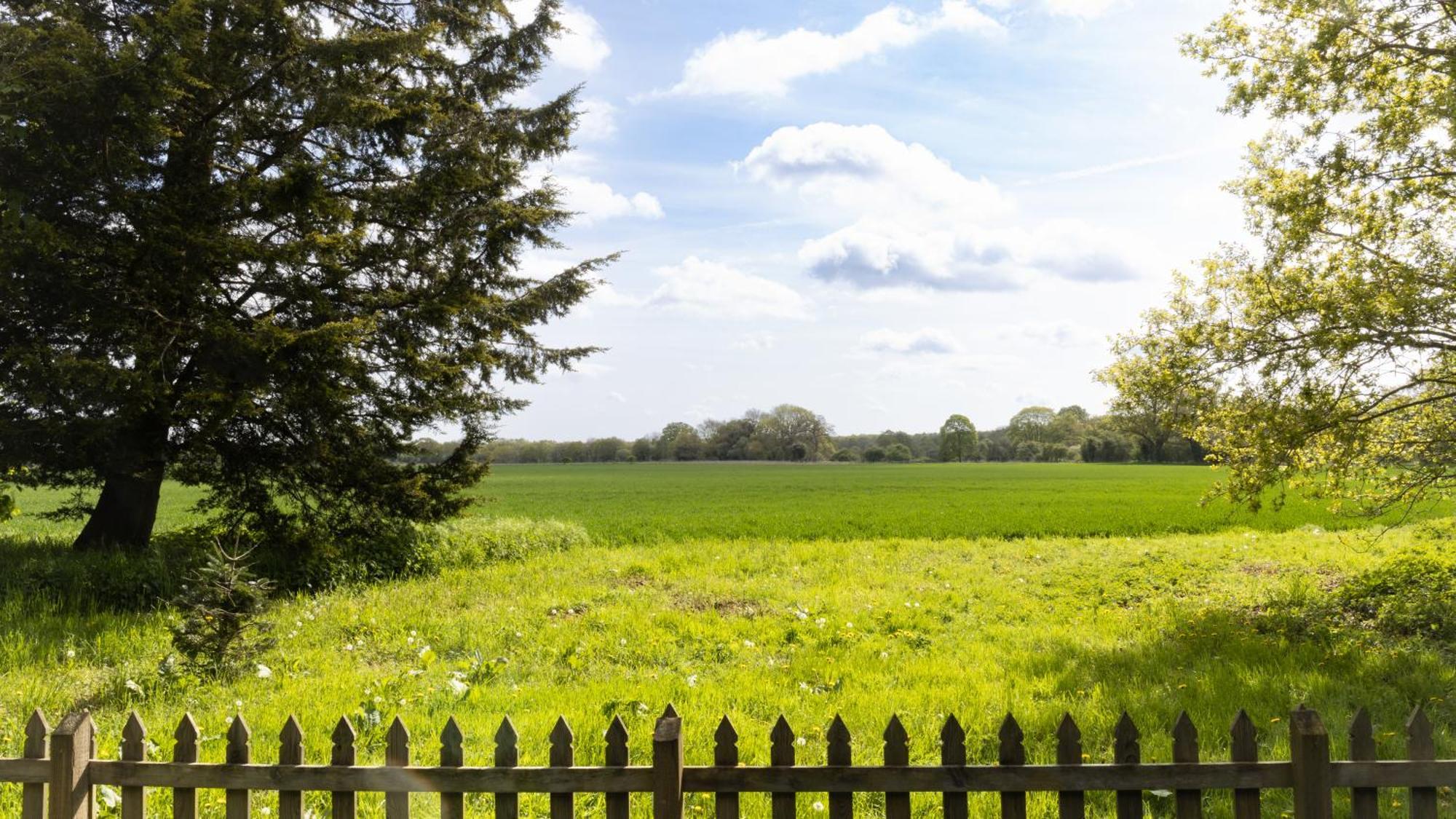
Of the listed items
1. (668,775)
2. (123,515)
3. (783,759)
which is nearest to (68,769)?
(668,775)

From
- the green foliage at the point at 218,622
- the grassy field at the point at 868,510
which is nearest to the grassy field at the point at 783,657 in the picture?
the green foliage at the point at 218,622

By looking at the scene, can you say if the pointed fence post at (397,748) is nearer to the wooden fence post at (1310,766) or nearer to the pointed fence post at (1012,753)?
the pointed fence post at (1012,753)

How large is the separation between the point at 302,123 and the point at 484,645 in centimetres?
960

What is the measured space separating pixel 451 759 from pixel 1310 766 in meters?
3.59

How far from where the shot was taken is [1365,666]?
791 centimetres

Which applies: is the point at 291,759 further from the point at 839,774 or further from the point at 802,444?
the point at 802,444

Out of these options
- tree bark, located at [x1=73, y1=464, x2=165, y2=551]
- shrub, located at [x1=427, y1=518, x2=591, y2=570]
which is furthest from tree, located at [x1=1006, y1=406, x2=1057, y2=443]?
tree bark, located at [x1=73, y1=464, x2=165, y2=551]

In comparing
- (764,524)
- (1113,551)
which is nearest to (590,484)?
(764,524)

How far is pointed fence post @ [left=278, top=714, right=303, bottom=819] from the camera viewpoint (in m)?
3.38

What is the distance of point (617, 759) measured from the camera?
3.23 m

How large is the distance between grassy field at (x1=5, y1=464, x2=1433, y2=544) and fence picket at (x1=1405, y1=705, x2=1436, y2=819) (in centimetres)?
844

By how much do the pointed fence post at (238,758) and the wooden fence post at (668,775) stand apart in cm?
181

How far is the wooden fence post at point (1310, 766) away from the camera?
3264 millimetres

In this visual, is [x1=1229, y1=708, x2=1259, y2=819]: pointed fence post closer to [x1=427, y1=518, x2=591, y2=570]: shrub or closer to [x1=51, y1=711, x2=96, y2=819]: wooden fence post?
[x1=51, y1=711, x2=96, y2=819]: wooden fence post
